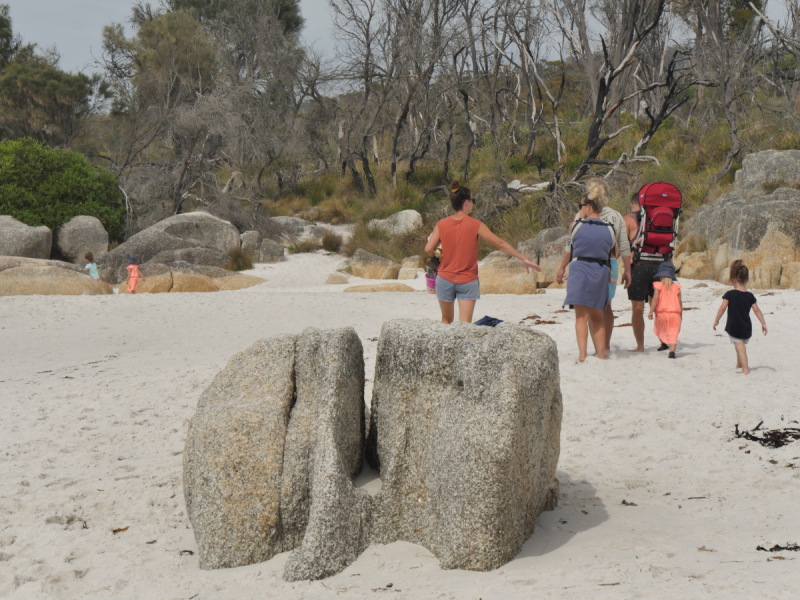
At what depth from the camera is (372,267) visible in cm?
1606

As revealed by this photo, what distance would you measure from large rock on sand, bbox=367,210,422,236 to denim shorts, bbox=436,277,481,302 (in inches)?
509

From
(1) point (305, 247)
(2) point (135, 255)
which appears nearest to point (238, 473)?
(2) point (135, 255)

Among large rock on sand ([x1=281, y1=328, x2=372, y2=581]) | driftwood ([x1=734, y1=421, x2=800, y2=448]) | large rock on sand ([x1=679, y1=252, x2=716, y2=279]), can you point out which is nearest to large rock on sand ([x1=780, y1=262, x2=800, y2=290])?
large rock on sand ([x1=679, y1=252, x2=716, y2=279])

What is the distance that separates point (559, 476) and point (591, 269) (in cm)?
245

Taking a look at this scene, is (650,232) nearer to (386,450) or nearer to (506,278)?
(386,450)

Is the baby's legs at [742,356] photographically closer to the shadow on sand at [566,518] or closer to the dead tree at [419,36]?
the shadow on sand at [566,518]

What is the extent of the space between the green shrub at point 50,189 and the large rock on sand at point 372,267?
7.84 meters

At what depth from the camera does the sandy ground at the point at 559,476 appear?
8.71ft

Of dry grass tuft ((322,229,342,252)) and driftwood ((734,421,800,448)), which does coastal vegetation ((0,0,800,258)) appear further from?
driftwood ((734,421,800,448))

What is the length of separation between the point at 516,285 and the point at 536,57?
16607 millimetres

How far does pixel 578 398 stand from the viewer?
18.3ft

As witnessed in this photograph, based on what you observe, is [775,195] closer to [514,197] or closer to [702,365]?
[514,197]

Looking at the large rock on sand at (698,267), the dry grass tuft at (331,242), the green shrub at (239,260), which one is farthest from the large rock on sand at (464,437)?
the dry grass tuft at (331,242)

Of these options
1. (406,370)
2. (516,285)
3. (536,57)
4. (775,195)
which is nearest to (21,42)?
(536,57)
